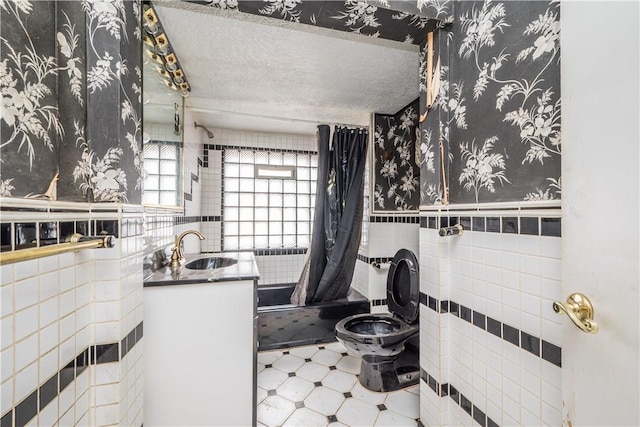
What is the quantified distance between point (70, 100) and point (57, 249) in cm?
53

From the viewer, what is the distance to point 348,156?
8.80 feet

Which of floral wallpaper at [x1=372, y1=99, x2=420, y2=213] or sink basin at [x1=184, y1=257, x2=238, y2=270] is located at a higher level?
floral wallpaper at [x1=372, y1=99, x2=420, y2=213]

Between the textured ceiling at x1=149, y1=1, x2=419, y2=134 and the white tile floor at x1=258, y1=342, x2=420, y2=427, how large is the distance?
2.19 m

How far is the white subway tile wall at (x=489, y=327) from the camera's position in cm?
85

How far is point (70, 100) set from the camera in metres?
0.83

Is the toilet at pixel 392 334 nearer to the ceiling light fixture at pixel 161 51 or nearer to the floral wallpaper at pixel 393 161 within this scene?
the floral wallpaper at pixel 393 161

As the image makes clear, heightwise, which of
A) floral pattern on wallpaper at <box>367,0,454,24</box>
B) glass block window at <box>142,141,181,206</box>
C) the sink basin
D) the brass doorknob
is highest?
floral pattern on wallpaper at <box>367,0,454,24</box>

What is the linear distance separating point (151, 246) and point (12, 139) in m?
0.99

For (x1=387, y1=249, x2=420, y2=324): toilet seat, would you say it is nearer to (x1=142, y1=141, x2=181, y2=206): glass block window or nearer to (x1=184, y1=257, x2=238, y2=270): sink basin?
(x1=184, y1=257, x2=238, y2=270): sink basin

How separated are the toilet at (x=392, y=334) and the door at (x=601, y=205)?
106 cm

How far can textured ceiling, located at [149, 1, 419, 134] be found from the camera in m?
1.34

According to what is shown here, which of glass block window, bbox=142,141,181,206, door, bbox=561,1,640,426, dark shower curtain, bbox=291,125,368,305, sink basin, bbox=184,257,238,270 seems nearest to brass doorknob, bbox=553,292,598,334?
door, bbox=561,1,640,426

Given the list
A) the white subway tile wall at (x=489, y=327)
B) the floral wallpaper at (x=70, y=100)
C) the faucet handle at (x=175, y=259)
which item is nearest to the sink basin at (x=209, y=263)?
the faucet handle at (x=175, y=259)

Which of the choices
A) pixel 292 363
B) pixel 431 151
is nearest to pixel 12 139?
pixel 431 151
